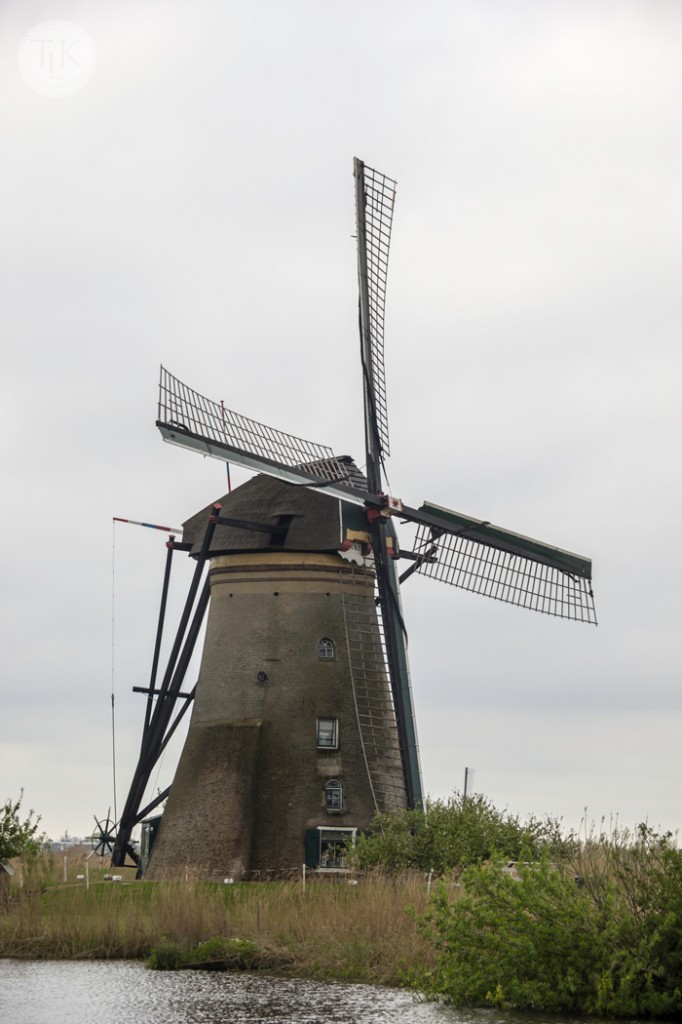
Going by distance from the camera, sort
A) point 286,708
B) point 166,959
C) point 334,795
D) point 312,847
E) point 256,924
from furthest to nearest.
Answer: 1. point 286,708
2. point 334,795
3. point 312,847
4. point 256,924
5. point 166,959

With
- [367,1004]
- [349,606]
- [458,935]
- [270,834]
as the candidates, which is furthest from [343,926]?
[349,606]

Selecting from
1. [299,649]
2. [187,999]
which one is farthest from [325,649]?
[187,999]

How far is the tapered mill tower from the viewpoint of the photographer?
86.4ft

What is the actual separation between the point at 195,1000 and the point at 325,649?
11.8 m

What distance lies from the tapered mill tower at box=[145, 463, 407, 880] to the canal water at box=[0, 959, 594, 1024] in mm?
7485

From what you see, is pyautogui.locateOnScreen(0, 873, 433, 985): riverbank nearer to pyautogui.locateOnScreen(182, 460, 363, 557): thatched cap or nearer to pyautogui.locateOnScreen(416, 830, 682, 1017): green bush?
pyautogui.locateOnScreen(416, 830, 682, 1017): green bush

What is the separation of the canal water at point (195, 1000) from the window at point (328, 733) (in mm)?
8377

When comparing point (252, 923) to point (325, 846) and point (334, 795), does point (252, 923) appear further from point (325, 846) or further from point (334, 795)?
point (334, 795)

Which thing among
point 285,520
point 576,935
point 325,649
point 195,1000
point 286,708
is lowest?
point 195,1000

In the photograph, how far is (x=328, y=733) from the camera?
2694 centimetres

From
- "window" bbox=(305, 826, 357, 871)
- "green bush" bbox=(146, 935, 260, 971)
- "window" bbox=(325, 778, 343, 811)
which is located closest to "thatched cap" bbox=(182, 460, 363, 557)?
"window" bbox=(325, 778, 343, 811)

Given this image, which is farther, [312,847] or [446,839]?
[312,847]

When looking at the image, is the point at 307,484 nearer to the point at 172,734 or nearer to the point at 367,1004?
the point at 172,734

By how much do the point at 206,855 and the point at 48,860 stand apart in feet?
15.1
